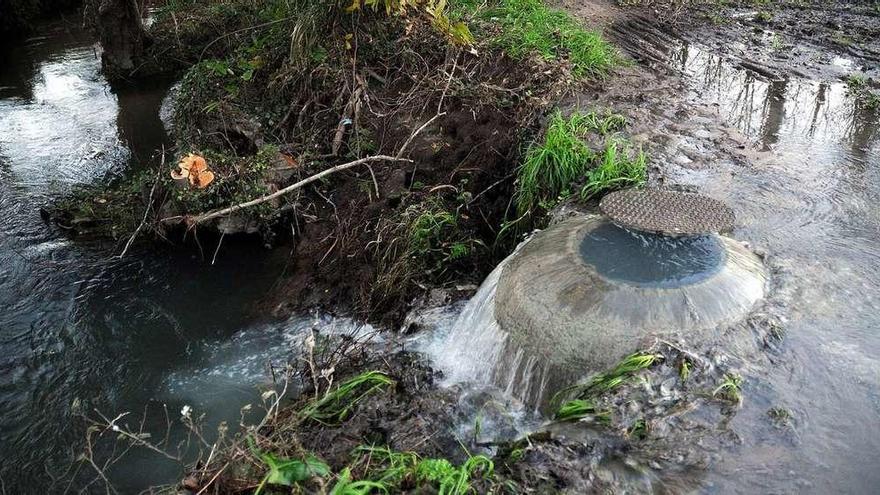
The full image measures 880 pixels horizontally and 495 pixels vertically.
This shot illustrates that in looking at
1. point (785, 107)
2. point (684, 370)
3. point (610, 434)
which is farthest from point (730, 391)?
point (785, 107)

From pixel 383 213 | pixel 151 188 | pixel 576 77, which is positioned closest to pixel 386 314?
pixel 383 213

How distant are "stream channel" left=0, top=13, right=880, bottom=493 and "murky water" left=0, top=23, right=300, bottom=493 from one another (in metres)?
0.01

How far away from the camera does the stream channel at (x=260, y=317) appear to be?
357 centimetres

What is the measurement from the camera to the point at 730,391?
3.65m

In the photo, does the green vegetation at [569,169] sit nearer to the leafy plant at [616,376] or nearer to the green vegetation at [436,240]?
the green vegetation at [436,240]

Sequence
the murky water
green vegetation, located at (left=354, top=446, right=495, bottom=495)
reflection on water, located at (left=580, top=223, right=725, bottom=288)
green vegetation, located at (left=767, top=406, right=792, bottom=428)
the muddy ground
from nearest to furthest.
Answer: green vegetation, located at (left=354, top=446, right=495, bottom=495) → the muddy ground → green vegetation, located at (left=767, top=406, right=792, bottom=428) → reflection on water, located at (left=580, top=223, right=725, bottom=288) → the murky water

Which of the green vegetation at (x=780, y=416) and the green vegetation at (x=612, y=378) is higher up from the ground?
the green vegetation at (x=612, y=378)

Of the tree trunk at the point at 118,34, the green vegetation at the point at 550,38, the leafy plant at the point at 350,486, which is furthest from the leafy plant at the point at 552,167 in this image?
the tree trunk at the point at 118,34

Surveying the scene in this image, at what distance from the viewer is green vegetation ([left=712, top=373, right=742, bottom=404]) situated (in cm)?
363

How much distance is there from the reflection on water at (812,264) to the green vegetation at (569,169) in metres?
0.54

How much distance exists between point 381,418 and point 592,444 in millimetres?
1272

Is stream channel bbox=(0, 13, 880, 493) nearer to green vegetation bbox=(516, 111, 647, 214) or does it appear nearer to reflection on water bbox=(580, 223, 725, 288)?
green vegetation bbox=(516, 111, 647, 214)

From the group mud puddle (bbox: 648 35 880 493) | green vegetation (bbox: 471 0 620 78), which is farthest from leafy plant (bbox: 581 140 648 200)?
green vegetation (bbox: 471 0 620 78)

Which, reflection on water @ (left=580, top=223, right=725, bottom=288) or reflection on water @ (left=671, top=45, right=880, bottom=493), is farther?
reflection on water @ (left=580, top=223, right=725, bottom=288)
